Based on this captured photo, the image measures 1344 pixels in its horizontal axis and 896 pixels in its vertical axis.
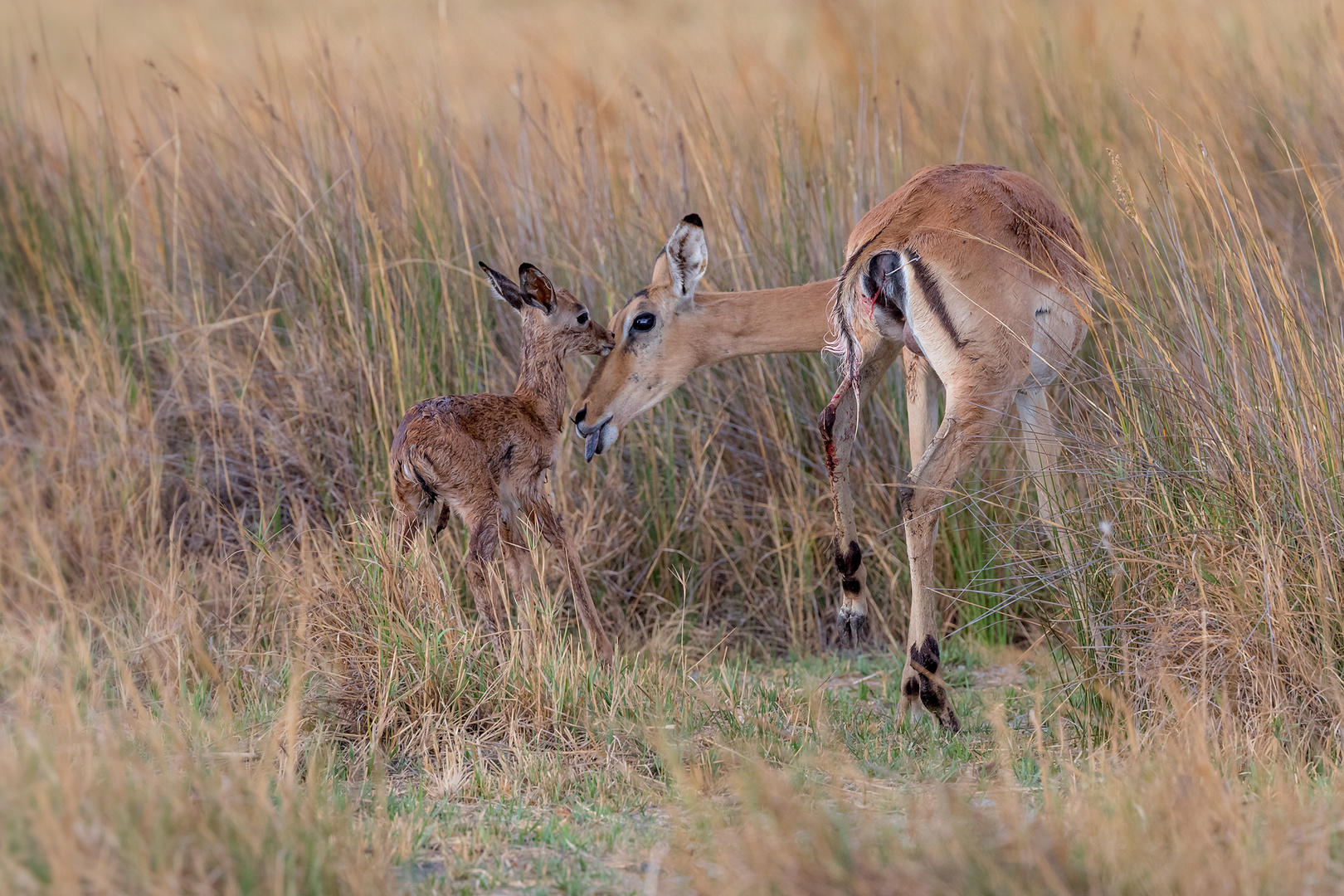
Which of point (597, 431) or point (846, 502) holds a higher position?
point (597, 431)

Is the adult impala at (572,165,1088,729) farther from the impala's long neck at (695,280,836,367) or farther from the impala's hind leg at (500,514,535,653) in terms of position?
the impala's hind leg at (500,514,535,653)

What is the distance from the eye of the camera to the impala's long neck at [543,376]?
496 centimetres

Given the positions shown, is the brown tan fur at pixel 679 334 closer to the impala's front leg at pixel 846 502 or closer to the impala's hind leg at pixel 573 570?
the impala's front leg at pixel 846 502

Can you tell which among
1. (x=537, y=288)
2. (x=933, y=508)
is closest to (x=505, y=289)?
(x=537, y=288)

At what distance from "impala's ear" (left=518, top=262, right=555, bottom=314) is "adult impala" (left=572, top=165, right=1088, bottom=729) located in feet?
1.32

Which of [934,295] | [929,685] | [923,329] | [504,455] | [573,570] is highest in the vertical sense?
[934,295]

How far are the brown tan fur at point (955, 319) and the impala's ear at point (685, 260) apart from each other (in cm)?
64

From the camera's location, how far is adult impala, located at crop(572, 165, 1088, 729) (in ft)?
14.3

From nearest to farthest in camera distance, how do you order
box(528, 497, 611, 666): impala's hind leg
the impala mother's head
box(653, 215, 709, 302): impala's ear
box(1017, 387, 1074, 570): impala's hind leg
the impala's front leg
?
1. box(1017, 387, 1074, 570): impala's hind leg
2. box(528, 497, 611, 666): impala's hind leg
3. the impala's front leg
4. box(653, 215, 709, 302): impala's ear
5. the impala mother's head

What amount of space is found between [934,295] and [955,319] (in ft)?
0.33

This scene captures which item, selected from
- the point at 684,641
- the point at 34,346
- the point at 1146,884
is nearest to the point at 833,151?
the point at 684,641

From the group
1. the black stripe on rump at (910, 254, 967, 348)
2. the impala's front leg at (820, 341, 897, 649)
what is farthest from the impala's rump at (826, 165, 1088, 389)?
the impala's front leg at (820, 341, 897, 649)

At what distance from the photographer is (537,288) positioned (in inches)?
193

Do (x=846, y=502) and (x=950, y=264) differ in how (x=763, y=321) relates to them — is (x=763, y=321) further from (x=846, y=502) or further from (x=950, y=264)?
(x=950, y=264)
